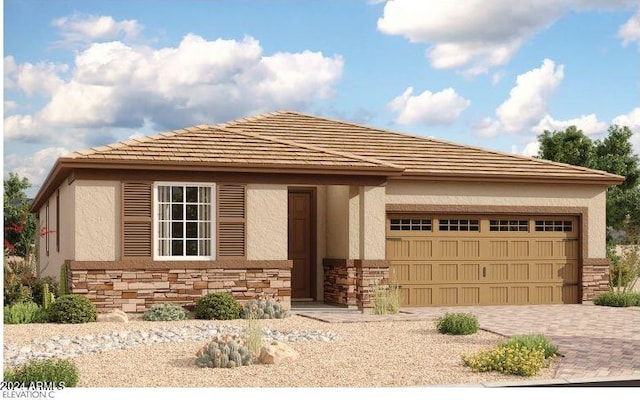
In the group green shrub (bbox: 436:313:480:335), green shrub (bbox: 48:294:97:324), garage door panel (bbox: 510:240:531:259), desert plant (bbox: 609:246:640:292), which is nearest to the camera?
green shrub (bbox: 436:313:480:335)

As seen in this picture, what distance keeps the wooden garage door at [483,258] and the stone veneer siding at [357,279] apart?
849mm

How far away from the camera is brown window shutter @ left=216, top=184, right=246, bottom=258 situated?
18.6 m

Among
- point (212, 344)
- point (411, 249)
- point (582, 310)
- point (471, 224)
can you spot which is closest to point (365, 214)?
point (411, 249)

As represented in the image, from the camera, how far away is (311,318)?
17750 millimetres

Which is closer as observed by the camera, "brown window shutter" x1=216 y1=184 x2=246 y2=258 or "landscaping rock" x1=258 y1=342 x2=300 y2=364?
"landscaping rock" x1=258 y1=342 x2=300 y2=364

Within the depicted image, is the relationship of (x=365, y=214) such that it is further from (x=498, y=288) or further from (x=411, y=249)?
(x=498, y=288)

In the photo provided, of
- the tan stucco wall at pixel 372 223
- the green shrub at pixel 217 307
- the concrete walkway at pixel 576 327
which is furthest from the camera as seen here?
the tan stucco wall at pixel 372 223

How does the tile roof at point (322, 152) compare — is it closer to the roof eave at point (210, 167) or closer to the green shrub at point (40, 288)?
the roof eave at point (210, 167)

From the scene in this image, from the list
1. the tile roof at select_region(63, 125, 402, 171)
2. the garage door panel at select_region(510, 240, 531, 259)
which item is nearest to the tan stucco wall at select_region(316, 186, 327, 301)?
the tile roof at select_region(63, 125, 402, 171)

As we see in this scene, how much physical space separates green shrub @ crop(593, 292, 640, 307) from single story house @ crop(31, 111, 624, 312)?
21.9 inches

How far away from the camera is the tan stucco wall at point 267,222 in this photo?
1877cm

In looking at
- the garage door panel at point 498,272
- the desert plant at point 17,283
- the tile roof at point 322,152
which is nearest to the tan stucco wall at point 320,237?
the tile roof at point 322,152

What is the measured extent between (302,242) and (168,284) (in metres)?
4.11

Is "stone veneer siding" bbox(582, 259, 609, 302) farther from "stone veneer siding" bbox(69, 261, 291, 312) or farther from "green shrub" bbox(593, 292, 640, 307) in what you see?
"stone veneer siding" bbox(69, 261, 291, 312)
